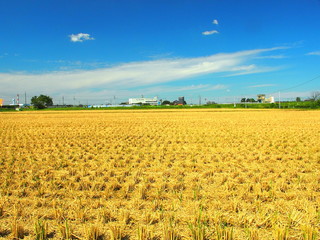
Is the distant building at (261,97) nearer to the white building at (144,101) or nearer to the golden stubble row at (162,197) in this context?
the white building at (144,101)

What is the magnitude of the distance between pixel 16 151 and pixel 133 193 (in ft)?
26.3

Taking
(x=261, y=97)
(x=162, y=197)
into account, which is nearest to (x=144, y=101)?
(x=261, y=97)

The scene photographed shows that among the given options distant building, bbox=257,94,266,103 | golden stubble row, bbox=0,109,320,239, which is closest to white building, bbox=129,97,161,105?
distant building, bbox=257,94,266,103

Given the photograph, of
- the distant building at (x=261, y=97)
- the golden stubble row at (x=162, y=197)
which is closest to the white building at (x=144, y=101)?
the distant building at (x=261, y=97)

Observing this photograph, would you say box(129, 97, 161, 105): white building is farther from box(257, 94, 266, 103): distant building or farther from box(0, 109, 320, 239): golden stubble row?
box(0, 109, 320, 239): golden stubble row

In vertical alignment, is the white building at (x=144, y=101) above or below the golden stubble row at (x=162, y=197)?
above

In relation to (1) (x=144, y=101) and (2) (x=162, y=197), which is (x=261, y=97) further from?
(2) (x=162, y=197)

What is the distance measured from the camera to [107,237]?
3783mm

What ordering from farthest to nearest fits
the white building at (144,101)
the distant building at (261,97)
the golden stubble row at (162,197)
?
the white building at (144,101) → the distant building at (261,97) → the golden stubble row at (162,197)

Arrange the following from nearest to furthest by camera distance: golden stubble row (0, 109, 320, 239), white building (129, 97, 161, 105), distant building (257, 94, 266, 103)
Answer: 1. golden stubble row (0, 109, 320, 239)
2. distant building (257, 94, 266, 103)
3. white building (129, 97, 161, 105)

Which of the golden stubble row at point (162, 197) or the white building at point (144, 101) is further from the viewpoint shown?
the white building at point (144, 101)

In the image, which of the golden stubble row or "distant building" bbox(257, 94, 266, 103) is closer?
the golden stubble row

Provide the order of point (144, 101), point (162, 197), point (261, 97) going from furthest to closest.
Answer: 1. point (144, 101)
2. point (261, 97)
3. point (162, 197)

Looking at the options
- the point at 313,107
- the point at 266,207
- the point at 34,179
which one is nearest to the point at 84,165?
the point at 34,179
